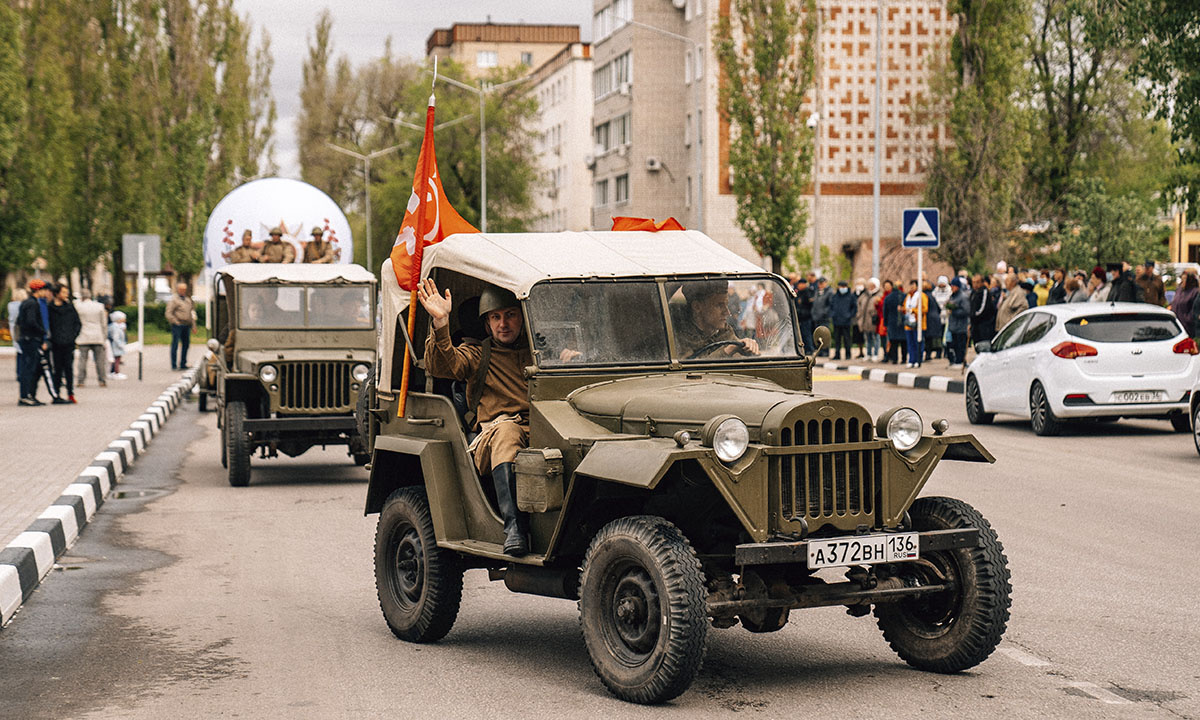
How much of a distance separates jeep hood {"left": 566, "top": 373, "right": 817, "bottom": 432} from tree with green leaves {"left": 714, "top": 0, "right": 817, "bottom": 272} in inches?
1885

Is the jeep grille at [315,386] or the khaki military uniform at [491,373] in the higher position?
the khaki military uniform at [491,373]

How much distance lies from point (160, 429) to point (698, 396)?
17.2m

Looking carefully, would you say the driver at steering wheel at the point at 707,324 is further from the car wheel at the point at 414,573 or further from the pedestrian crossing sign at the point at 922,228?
the pedestrian crossing sign at the point at 922,228

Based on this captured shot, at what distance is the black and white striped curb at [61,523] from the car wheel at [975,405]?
407 inches

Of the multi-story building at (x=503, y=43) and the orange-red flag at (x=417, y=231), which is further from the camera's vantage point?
the multi-story building at (x=503, y=43)

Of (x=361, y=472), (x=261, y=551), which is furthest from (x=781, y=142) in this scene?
(x=261, y=551)

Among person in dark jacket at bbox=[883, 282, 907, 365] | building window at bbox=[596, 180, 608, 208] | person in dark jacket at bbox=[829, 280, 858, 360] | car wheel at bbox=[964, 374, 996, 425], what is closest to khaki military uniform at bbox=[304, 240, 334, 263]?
car wheel at bbox=[964, 374, 996, 425]

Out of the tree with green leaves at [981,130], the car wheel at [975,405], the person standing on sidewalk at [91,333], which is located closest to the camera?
the car wheel at [975,405]

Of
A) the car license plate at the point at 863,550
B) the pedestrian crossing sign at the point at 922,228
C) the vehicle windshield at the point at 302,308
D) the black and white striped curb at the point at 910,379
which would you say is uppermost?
the pedestrian crossing sign at the point at 922,228

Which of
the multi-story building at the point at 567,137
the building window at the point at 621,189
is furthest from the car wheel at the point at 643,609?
the multi-story building at the point at 567,137

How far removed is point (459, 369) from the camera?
742 cm

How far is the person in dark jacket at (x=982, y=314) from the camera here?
91.4 ft

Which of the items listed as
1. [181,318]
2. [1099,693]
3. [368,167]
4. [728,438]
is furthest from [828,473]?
[368,167]

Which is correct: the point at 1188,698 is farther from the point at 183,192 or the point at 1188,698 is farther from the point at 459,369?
the point at 183,192
